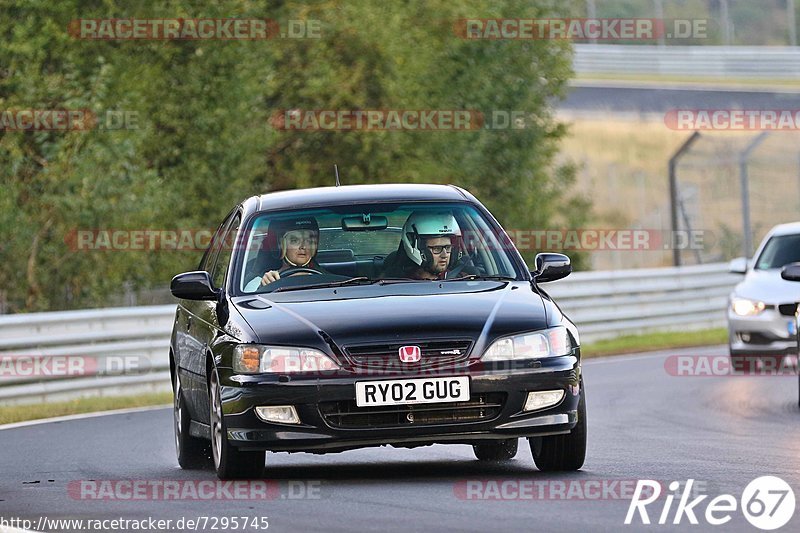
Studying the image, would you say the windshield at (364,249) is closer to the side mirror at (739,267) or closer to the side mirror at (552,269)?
the side mirror at (552,269)

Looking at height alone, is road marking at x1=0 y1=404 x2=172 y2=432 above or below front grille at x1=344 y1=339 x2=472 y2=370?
below

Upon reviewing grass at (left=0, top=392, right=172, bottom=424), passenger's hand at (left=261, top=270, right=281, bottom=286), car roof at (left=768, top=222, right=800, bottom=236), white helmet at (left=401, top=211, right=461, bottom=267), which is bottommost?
grass at (left=0, top=392, right=172, bottom=424)

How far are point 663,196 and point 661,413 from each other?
37.6 m

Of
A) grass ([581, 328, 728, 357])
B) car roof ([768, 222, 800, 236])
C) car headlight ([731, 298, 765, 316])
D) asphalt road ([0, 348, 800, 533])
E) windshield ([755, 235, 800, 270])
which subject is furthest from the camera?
grass ([581, 328, 728, 357])

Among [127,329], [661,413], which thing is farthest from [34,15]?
[661,413]

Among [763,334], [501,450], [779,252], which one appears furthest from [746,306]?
[501,450]

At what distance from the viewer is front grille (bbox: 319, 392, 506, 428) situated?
9.37m

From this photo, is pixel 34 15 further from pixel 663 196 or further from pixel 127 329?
pixel 663 196

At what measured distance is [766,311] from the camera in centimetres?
1912

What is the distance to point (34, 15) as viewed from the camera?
2730 cm

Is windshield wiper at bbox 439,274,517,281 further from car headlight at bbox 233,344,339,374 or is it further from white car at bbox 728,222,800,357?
white car at bbox 728,222,800,357

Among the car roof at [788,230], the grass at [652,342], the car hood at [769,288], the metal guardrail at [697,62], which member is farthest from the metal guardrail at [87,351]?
the metal guardrail at [697,62]

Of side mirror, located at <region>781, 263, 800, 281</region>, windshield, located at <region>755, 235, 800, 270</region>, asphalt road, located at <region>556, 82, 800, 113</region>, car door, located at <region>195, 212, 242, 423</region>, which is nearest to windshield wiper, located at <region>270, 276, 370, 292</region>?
car door, located at <region>195, 212, 242, 423</region>

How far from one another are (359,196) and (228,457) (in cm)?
187
